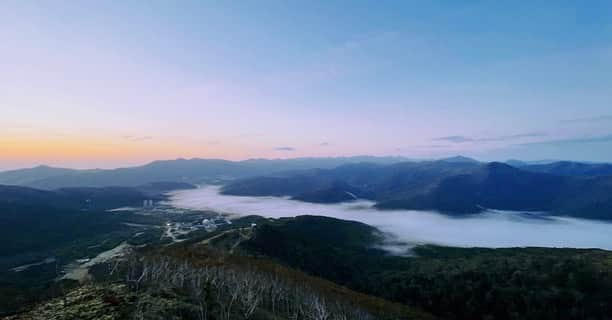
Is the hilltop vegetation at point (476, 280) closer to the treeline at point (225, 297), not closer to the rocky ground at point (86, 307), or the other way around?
the treeline at point (225, 297)

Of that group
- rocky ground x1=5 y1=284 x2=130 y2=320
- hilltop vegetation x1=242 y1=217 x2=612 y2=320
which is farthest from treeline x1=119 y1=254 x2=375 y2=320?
hilltop vegetation x1=242 y1=217 x2=612 y2=320

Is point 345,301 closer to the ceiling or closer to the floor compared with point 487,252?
closer to the ceiling

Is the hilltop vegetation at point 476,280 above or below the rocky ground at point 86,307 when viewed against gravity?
below

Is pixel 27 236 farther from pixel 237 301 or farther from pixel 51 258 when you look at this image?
pixel 237 301

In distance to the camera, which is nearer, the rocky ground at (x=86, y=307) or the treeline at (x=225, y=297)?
the rocky ground at (x=86, y=307)

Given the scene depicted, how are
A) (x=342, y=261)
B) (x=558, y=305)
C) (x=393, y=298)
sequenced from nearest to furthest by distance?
(x=558, y=305) → (x=393, y=298) → (x=342, y=261)

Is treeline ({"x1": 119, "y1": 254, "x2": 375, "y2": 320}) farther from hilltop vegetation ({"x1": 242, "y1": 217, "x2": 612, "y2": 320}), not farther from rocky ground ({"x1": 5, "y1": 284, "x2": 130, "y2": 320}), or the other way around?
hilltop vegetation ({"x1": 242, "y1": 217, "x2": 612, "y2": 320})

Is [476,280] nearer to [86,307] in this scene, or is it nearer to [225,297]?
[225,297]

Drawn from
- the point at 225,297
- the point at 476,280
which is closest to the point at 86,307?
the point at 225,297

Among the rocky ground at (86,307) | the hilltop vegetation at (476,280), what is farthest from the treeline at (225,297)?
the hilltop vegetation at (476,280)

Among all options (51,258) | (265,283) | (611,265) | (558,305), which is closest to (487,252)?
(611,265)

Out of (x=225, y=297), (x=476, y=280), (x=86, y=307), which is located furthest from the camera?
(x=476, y=280)
